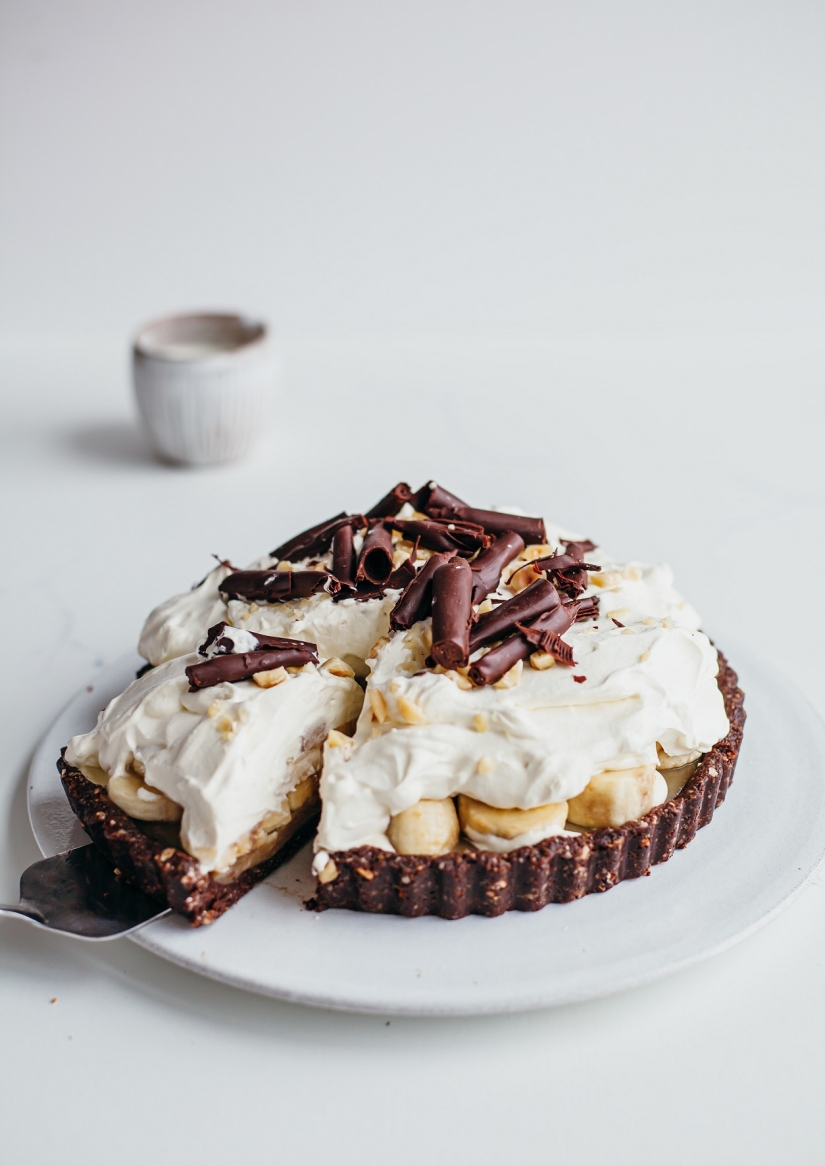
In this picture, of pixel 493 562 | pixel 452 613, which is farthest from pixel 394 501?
pixel 452 613

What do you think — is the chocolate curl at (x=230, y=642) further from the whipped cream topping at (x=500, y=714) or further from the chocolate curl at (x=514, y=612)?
the chocolate curl at (x=514, y=612)

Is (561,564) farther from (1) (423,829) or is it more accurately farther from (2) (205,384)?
(2) (205,384)

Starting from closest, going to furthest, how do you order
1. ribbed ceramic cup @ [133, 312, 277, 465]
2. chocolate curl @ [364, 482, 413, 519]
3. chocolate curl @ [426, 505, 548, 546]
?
chocolate curl @ [426, 505, 548, 546] < chocolate curl @ [364, 482, 413, 519] < ribbed ceramic cup @ [133, 312, 277, 465]

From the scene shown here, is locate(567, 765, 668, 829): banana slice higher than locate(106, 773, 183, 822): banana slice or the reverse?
higher

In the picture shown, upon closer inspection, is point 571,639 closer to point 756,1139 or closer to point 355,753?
point 355,753

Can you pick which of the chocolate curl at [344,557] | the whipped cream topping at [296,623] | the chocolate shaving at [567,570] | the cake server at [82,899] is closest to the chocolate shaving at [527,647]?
the chocolate shaving at [567,570]

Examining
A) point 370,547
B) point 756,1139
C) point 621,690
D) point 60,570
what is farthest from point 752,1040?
point 60,570

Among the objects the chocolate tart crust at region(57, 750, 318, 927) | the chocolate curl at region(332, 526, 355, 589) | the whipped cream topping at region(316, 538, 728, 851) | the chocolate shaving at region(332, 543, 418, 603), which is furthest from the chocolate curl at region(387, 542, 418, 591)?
the chocolate tart crust at region(57, 750, 318, 927)

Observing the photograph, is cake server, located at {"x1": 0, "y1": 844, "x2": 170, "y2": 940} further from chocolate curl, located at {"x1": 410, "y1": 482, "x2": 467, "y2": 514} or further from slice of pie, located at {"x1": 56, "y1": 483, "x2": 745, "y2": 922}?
chocolate curl, located at {"x1": 410, "y1": 482, "x2": 467, "y2": 514}
